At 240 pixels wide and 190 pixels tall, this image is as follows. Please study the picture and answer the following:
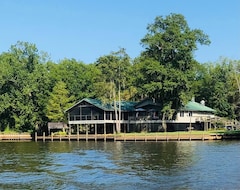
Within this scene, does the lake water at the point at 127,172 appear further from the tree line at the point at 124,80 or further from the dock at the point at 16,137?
the dock at the point at 16,137

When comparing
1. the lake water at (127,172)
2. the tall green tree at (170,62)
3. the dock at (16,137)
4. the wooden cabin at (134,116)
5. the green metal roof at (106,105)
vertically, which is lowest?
the lake water at (127,172)

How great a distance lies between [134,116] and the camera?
80.4 m

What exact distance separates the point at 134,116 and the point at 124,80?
7058 mm

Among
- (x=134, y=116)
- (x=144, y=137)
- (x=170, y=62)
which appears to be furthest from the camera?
(x=134, y=116)

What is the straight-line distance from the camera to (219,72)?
93.1 metres

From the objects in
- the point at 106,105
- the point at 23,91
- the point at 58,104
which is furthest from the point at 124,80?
the point at 23,91

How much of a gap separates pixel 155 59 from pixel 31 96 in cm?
2983

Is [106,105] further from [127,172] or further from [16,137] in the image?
[127,172]

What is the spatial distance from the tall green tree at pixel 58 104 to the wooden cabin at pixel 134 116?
12.1ft

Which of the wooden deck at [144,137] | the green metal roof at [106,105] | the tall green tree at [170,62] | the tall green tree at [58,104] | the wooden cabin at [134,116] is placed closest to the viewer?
the wooden deck at [144,137]

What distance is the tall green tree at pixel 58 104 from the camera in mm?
82938

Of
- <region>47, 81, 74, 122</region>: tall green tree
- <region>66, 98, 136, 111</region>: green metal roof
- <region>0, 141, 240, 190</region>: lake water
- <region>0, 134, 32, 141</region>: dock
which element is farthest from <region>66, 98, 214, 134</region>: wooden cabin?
<region>0, 141, 240, 190</region>: lake water

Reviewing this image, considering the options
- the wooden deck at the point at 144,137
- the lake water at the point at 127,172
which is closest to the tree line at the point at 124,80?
the wooden deck at the point at 144,137

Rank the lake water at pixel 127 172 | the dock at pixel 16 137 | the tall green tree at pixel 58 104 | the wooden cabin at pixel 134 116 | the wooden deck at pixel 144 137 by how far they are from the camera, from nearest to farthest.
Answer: the lake water at pixel 127 172
the wooden deck at pixel 144 137
the wooden cabin at pixel 134 116
the tall green tree at pixel 58 104
the dock at pixel 16 137
